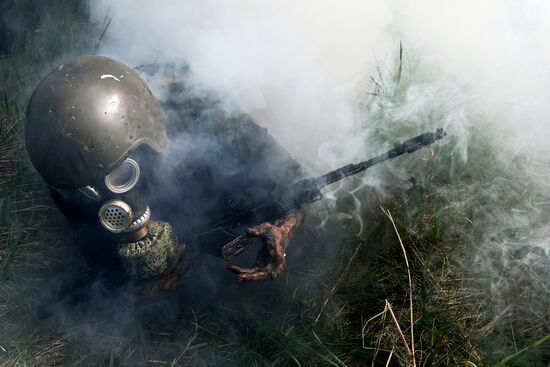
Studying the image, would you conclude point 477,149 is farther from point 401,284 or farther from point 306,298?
point 306,298

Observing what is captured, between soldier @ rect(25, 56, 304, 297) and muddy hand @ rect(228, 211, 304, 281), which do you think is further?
muddy hand @ rect(228, 211, 304, 281)

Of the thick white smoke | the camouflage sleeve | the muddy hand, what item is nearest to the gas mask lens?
the camouflage sleeve

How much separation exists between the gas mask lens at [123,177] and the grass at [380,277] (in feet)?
3.72

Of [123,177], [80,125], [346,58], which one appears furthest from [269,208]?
[346,58]

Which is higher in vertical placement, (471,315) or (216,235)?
(216,235)

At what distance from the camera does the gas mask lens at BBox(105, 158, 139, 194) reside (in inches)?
118

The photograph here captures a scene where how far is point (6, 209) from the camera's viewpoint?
13.2 ft

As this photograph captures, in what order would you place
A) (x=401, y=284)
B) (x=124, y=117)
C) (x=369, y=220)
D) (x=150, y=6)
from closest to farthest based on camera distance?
(x=124, y=117), (x=401, y=284), (x=369, y=220), (x=150, y=6)

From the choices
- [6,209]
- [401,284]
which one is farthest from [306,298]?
[6,209]

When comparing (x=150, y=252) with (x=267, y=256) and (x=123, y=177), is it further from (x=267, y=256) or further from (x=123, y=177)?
(x=267, y=256)

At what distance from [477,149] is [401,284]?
1.44 metres

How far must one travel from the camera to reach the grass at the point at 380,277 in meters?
3.05

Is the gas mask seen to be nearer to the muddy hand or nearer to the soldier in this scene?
the soldier

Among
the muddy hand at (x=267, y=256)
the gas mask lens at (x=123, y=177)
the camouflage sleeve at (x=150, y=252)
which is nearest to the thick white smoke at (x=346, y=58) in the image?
the muddy hand at (x=267, y=256)
